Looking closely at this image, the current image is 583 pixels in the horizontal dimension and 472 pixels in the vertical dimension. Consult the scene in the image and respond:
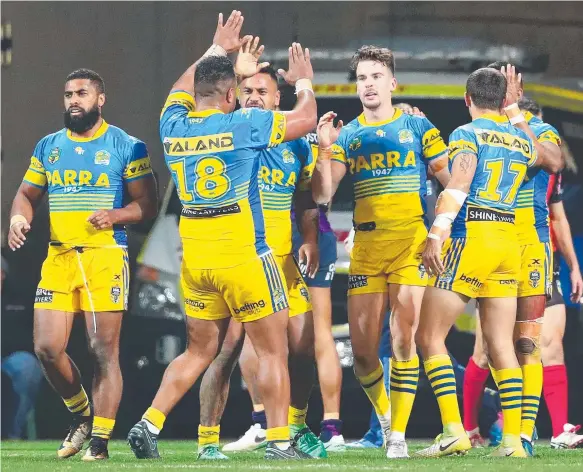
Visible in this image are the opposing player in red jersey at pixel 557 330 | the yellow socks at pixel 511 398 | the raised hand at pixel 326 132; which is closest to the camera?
the yellow socks at pixel 511 398

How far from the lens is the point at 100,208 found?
895cm

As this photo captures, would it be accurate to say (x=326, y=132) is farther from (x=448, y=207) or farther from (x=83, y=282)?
(x=83, y=282)

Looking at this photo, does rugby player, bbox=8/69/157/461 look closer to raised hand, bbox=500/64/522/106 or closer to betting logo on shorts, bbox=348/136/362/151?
betting logo on shorts, bbox=348/136/362/151

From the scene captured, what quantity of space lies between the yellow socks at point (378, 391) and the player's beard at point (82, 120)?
217 centimetres

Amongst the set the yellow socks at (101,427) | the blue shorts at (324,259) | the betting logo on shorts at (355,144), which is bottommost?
the yellow socks at (101,427)

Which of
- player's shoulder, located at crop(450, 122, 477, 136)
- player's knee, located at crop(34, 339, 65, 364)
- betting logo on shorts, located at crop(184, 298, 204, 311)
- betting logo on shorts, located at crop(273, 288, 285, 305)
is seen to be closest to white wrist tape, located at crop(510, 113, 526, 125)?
player's shoulder, located at crop(450, 122, 477, 136)

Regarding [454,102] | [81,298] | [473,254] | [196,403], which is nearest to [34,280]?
[196,403]

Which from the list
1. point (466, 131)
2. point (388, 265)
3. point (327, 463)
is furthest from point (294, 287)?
point (466, 131)

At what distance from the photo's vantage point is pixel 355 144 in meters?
8.84

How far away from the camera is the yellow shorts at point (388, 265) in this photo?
8664 millimetres

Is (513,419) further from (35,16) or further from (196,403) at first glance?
(35,16)

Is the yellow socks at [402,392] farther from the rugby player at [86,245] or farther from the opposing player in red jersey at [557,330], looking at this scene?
the opposing player in red jersey at [557,330]

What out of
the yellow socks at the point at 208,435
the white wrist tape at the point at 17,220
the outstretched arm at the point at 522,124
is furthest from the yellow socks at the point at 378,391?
the white wrist tape at the point at 17,220

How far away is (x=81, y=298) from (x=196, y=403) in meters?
2.69
